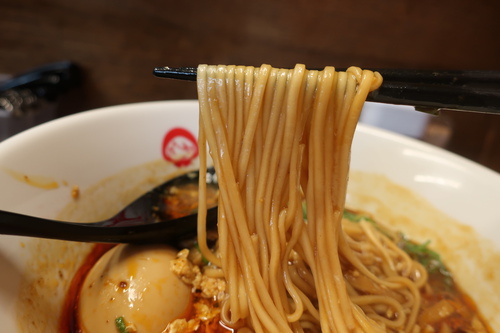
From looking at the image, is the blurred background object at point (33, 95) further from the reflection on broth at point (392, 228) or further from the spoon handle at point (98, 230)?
the spoon handle at point (98, 230)

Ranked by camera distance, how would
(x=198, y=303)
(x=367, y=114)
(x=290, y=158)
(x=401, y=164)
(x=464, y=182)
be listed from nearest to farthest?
(x=290, y=158) → (x=198, y=303) → (x=464, y=182) → (x=401, y=164) → (x=367, y=114)

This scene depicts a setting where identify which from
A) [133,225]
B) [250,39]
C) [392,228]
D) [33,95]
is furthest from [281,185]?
[33,95]

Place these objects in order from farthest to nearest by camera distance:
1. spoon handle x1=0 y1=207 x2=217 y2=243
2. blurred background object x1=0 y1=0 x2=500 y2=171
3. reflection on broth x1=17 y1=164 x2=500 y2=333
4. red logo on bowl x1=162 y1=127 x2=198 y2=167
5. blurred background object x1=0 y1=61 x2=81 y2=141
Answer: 1. blurred background object x1=0 y1=0 x2=500 y2=171
2. blurred background object x1=0 y1=61 x2=81 y2=141
3. red logo on bowl x1=162 y1=127 x2=198 y2=167
4. reflection on broth x1=17 y1=164 x2=500 y2=333
5. spoon handle x1=0 y1=207 x2=217 y2=243

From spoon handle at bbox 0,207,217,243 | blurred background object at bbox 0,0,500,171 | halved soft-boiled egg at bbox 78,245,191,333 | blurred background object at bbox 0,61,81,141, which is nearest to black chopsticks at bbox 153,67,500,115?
spoon handle at bbox 0,207,217,243

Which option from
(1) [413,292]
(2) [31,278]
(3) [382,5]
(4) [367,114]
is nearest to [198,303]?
(2) [31,278]

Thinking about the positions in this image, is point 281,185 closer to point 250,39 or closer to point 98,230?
point 98,230

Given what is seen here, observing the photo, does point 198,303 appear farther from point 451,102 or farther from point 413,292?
point 451,102

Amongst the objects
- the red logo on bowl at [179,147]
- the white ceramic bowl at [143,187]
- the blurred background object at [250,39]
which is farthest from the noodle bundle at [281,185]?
the blurred background object at [250,39]

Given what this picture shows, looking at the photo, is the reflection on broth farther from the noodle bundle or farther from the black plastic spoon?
the noodle bundle
